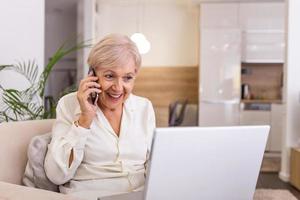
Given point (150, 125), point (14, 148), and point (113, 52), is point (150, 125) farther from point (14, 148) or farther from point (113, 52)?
point (14, 148)

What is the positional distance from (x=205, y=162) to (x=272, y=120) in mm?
5581

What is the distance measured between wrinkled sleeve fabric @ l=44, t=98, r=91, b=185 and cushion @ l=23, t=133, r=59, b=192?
80mm

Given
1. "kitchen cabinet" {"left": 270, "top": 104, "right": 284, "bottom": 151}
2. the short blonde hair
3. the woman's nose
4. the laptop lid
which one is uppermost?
the short blonde hair

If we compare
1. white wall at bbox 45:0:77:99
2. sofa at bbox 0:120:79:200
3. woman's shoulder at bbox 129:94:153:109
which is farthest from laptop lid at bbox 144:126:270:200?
white wall at bbox 45:0:77:99

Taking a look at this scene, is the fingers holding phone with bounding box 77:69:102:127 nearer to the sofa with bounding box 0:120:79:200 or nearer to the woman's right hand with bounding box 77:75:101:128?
the woman's right hand with bounding box 77:75:101:128

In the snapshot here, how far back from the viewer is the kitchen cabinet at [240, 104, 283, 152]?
617cm

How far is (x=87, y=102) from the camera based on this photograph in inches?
51.4

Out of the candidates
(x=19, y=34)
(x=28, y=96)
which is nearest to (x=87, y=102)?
(x=28, y=96)

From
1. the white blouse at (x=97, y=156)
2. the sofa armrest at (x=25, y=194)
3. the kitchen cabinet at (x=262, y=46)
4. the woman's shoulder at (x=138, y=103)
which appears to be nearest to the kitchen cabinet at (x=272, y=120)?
the kitchen cabinet at (x=262, y=46)

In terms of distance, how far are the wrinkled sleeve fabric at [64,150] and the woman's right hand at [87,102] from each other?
3cm

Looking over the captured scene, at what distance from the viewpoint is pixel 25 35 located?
3.00m

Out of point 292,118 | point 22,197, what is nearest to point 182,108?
point 292,118

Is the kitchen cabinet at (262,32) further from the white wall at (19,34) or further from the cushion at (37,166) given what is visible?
the cushion at (37,166)

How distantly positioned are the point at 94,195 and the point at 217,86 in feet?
17.0
